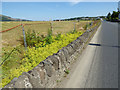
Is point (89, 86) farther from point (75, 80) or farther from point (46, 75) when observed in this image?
point (46, 75)

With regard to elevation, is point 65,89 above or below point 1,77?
below

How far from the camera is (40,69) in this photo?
221cm

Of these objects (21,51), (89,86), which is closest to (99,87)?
(89,86)

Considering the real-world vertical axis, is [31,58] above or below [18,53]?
below

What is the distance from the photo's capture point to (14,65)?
376 centimetres

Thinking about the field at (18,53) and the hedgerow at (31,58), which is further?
the field at (18,53)

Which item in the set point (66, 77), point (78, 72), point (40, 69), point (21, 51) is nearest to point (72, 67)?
point (78, 72)

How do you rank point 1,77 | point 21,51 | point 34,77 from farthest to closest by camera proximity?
point 21,51 → point 1,77 → point 34,77

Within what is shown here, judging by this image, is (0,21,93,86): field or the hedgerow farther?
(0,21,93,86): field

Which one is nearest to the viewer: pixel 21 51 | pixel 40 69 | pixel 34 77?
pixel 34 77

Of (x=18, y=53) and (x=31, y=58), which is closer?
(x=31, y=58)

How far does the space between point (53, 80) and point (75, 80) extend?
2.90ft

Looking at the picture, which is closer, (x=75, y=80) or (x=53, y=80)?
(x=53, y=80)

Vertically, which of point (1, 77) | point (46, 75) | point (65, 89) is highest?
point (46, 75)
